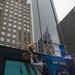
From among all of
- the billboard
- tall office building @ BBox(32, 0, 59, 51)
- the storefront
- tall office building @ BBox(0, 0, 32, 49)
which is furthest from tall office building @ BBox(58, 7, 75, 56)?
the storefront

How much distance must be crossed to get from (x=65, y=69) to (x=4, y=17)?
5463 centimetres

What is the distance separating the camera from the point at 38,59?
26.1ft

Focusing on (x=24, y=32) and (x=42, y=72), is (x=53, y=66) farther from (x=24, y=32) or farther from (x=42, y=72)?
(x=24, y=32)

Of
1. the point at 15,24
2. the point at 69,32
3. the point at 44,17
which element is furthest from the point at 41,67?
the point at 69,32

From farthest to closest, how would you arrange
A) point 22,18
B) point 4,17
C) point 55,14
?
point 55,14 → point 22,18 → point 4,17

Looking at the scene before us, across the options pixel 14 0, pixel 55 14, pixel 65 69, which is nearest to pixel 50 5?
pixel 55 14

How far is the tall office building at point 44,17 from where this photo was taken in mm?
106938

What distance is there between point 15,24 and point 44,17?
62.2m

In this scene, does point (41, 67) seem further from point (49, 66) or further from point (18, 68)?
point (18, 68)

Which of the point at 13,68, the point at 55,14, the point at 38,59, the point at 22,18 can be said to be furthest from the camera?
the point at 55,14

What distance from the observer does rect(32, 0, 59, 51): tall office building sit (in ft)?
351

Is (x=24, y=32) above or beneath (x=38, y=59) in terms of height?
above

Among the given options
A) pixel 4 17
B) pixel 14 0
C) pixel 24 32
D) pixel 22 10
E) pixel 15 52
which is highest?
pixel 14 0

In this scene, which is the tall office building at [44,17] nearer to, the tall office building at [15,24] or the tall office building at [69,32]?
the tall office building at [69,32]
